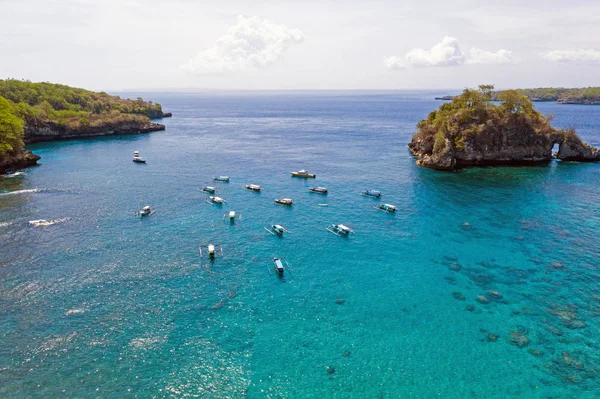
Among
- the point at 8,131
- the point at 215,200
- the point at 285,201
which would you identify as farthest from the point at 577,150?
the point at 8,131

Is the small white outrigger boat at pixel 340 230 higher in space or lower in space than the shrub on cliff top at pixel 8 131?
lower

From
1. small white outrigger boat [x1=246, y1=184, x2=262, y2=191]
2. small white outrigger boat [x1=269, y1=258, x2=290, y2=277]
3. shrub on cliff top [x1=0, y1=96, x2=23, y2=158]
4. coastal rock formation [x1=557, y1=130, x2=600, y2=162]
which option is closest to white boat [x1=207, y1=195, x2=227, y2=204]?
small white outrigger boat [x1=246, y1=184, x2=262, y2=191]

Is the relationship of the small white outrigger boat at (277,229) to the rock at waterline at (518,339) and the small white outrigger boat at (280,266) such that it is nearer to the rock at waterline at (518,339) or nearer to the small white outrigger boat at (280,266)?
the small white outrigger boat at (280,266)

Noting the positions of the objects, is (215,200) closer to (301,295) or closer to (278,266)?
(278,266)

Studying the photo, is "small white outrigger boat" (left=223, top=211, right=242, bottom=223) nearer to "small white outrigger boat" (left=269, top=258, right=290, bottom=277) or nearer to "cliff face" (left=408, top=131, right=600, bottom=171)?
"small white outrigger boat" (left=269, top=258, right=290, bottom=277)

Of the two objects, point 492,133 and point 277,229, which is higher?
point 492,133

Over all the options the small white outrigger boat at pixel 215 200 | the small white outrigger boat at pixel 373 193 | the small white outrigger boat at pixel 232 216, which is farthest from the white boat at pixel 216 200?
the small white outrigger boat at pixel 373 193
